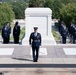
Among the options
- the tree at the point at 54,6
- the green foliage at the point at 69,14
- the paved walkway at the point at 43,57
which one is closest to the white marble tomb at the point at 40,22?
the paved walkway at the point at 43,57

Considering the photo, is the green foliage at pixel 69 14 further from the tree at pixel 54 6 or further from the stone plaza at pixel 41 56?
the stone plaza at pixel 41 56

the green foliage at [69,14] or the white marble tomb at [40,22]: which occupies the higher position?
the white marble tomb at [40,22]

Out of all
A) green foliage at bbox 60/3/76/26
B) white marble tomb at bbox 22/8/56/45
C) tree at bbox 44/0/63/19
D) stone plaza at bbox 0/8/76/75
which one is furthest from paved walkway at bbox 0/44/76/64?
tree at bbox 44/0/63/19

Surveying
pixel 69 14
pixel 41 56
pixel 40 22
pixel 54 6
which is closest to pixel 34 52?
pixel 41 56

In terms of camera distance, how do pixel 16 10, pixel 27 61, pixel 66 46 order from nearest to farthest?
pixel 27 61
pixel 66 46
pixel 16 10

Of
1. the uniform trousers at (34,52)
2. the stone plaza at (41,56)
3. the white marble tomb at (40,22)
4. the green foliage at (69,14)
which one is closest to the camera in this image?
the stone plaza at (41,56)

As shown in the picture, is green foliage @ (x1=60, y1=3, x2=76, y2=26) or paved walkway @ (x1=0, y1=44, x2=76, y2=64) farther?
green foliage @ (x1=60, y1=3, x2=76, y2=26)

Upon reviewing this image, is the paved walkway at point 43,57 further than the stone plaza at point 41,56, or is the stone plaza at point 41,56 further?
the paved walkway at point 43,57

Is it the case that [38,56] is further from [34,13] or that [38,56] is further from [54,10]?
[54,10]

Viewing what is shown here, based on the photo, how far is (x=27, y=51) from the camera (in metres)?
17.7

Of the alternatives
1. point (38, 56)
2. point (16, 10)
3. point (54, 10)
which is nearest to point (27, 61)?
point (38, 56)

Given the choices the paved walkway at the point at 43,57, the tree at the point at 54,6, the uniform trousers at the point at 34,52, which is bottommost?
the tree at the point at 54,6

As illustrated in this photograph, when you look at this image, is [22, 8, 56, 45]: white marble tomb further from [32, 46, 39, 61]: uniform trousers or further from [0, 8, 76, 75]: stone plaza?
[32, 46, 39, 61]: uniform trousers

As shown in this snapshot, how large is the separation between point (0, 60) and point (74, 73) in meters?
5.35
